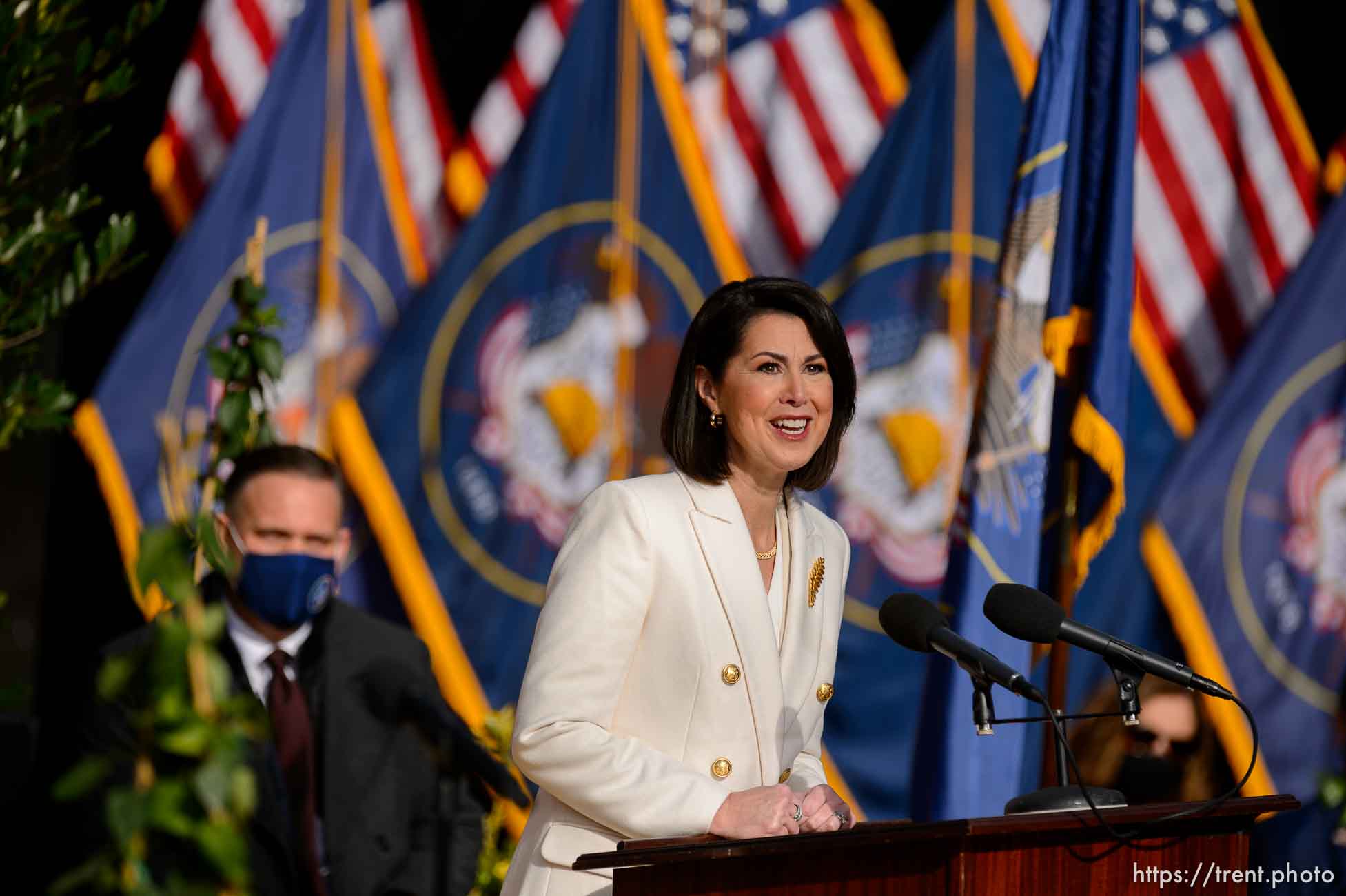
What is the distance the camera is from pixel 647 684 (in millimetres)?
1999

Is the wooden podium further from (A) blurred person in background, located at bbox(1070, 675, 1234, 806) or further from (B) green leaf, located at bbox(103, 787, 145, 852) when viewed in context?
(A) blurred person in background, located at bbox(1070, 675, 1234, 806)

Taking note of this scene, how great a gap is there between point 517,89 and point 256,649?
3.66 meters

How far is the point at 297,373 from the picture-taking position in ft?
18.5

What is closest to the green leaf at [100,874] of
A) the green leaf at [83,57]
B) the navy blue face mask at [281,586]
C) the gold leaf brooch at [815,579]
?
the gold leaf brooch at [815,579]

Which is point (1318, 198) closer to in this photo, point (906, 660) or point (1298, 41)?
point (1298, 41)

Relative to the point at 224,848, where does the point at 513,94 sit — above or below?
above

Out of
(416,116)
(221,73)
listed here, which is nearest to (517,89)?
(416,116)

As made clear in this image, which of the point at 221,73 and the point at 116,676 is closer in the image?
the point at 116,676

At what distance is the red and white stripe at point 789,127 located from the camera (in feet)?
19.0

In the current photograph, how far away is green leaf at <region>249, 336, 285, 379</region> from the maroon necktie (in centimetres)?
56

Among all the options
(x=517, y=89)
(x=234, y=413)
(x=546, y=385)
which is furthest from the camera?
(x=517, y=89)

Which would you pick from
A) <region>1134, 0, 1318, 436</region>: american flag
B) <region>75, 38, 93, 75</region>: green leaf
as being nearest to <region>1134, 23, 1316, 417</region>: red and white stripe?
<region>1134, 0, 1318, 436</region>: american flag

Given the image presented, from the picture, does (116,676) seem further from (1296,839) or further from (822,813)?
(1296,839)

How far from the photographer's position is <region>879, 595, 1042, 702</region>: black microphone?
180 cm
